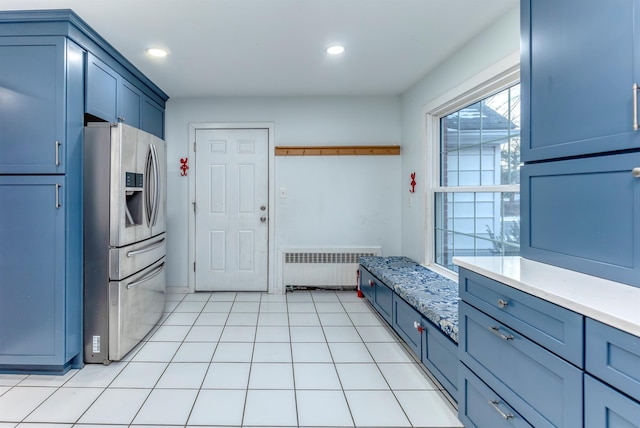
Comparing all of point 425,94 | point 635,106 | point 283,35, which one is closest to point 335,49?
point 283,35

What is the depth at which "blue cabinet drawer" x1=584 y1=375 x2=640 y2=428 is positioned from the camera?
812 millimetres

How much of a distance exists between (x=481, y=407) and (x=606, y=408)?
2.05 ft

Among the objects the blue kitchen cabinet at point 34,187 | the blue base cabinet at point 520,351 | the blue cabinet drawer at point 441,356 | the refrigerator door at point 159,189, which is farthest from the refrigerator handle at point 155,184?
the blue base cabinet at point 520,351

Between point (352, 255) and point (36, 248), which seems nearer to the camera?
point (36, 248)

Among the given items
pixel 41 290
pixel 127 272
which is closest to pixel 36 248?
pixel 41 290

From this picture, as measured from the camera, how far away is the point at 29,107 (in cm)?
209

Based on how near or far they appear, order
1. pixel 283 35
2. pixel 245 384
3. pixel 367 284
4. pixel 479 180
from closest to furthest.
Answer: pixel 245 384 < pixel 283 35 < pixel 479 180 < pixel 367 284

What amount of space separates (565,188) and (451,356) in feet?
3.32

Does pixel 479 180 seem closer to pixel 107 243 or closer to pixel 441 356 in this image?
pixel 441 356

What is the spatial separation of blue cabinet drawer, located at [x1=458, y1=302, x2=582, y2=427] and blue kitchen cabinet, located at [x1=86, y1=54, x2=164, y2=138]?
9.29ft

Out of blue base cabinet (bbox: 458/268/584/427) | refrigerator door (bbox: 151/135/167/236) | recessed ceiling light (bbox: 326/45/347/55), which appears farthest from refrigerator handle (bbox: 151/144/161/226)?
blue base cabinet (bbox: 458/268/584/427)

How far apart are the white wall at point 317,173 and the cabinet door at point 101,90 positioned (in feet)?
4.05

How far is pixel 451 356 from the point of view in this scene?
174 centimetres

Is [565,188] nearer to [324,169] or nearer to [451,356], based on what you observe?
[451,356]
